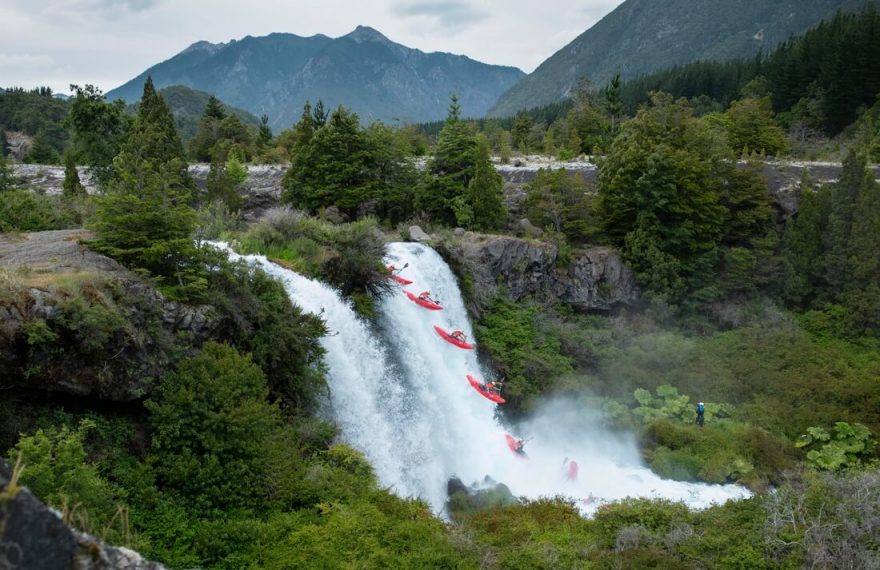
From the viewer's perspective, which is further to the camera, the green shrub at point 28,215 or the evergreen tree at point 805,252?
the evergreen tree at point 805,252

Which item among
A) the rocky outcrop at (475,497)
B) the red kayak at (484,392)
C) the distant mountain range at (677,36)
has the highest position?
the distant mountain range at (677,36)

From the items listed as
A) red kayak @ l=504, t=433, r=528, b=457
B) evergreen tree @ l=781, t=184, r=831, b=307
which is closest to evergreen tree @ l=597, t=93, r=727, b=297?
evergreen tree @ l=781, t=184, r=831, b=307

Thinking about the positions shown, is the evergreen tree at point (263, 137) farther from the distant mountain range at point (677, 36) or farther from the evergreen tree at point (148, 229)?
the distant mountain range at point (677, 36)

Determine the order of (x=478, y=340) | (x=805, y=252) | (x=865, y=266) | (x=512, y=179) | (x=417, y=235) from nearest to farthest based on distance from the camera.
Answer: (x=478, y=340)
(x=417, y=235)
(x=865, y=266)
(x=805, y=252)
(x=512, y=179)

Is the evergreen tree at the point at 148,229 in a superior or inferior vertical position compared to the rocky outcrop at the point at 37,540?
superior

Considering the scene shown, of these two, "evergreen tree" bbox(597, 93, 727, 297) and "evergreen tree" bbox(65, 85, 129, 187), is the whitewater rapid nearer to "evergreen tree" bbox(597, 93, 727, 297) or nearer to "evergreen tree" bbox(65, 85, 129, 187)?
"evergreen tree" bbox(597, 93, 727, 297)

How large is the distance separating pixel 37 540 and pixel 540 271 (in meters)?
21.7

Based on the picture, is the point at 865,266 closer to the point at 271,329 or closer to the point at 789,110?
the point at 271,329

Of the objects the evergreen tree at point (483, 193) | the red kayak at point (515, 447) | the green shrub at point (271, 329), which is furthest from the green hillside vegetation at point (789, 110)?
the green shrub at point (271, 329)

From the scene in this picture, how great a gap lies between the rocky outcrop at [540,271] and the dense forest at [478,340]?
1.74 feet

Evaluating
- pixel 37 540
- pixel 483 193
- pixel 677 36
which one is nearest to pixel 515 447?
pixel 483 193

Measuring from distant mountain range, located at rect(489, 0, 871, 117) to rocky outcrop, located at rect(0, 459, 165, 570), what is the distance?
493ft

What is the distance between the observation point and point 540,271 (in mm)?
24250

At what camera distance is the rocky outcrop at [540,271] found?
22328mm
